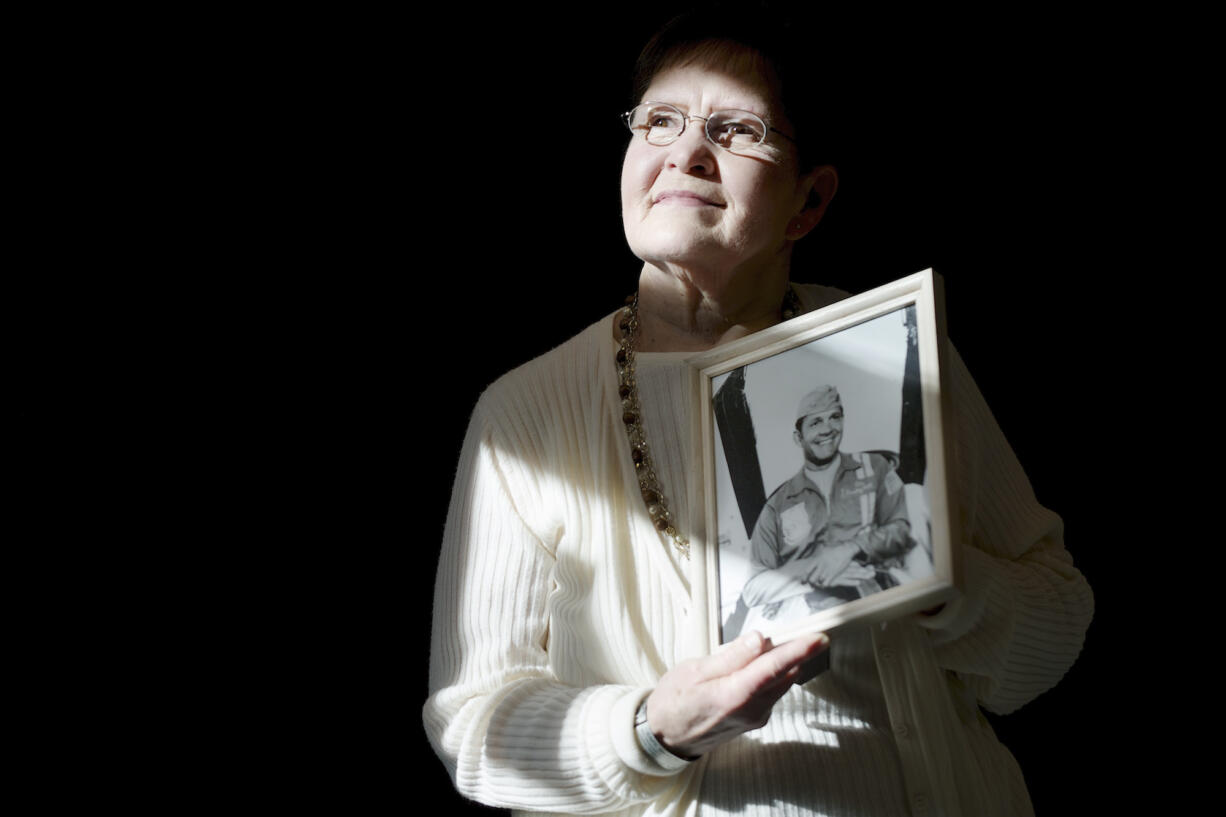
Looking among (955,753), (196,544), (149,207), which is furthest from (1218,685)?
(149,207)

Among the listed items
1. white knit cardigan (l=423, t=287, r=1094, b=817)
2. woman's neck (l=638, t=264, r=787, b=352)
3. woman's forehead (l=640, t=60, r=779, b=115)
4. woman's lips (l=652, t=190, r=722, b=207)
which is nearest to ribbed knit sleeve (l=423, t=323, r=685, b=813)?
white knit cardigan (l=423, t=287, r=1094, b=817)

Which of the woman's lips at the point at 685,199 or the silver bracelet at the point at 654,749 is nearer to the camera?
the silver bracelet at the point at 654,749

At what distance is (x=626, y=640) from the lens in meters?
1.53

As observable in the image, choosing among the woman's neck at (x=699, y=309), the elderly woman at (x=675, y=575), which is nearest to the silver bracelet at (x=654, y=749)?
the elderly woman at (x=675, y=575)

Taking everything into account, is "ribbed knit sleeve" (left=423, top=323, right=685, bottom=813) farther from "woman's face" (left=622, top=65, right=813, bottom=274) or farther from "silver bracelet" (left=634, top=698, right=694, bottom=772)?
"woman's face" (left=622, top=65, right=813, bottom=274)

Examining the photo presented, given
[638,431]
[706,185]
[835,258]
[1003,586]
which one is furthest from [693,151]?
[835,258]

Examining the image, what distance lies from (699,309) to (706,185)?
0.52 feet

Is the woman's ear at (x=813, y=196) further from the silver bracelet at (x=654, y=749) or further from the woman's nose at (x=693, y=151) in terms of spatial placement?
the silver bracelet at (x=654, y=749)

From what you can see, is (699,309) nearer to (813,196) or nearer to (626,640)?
(813,196)

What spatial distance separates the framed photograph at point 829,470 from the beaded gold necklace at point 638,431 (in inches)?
5.0

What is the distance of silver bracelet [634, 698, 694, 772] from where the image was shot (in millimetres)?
1377

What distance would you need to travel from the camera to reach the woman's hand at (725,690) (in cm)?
128

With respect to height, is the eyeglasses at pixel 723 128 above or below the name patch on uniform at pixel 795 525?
above

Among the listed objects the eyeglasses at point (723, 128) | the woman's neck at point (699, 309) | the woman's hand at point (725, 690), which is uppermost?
the eyeglasses at point (723, 128)
